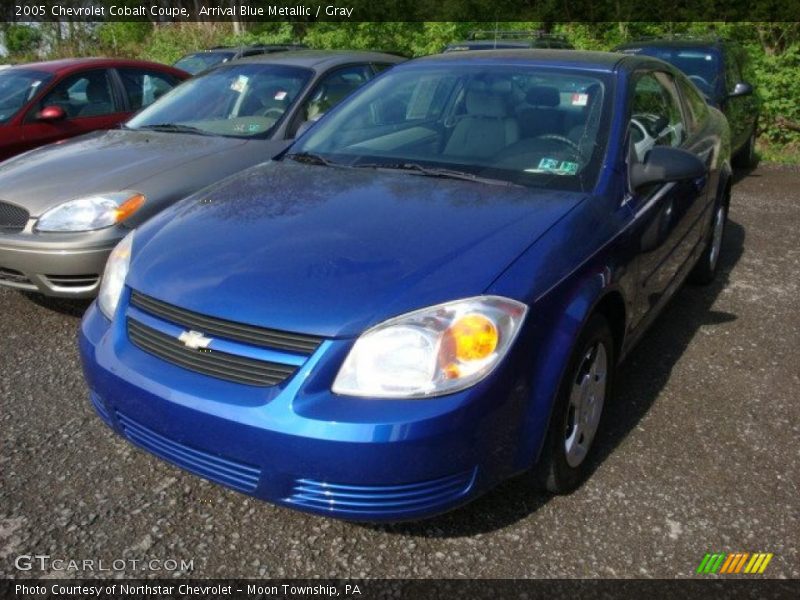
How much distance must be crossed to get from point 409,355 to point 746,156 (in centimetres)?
851

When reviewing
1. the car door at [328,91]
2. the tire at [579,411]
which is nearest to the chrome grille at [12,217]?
the car door at [328,91]

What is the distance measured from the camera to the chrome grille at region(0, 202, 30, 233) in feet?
13.3

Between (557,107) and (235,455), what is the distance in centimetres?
211

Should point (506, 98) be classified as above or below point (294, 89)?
above

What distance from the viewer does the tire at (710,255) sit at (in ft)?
15.6

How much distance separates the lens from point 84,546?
247 cm

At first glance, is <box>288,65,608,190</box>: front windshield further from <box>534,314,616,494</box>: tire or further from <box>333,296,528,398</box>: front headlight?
<box>333,296,528,398</box>: front headlight

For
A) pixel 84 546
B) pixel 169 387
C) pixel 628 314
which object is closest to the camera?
pixel 169 387

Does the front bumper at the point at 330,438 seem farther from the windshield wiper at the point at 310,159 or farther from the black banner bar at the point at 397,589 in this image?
the windshield wiper at the point at 310,159

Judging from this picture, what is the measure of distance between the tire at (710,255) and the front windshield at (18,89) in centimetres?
550

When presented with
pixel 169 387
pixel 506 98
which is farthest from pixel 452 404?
pixel 506 98

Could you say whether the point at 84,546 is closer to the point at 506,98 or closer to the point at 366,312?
the point at 366,312

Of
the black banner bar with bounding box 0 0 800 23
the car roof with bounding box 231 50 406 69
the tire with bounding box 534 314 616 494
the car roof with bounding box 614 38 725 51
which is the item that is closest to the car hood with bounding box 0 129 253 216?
the car roof with bounding box 231 50 406 69

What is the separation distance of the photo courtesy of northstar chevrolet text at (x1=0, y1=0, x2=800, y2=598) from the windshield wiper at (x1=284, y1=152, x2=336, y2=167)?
2.4 inches
